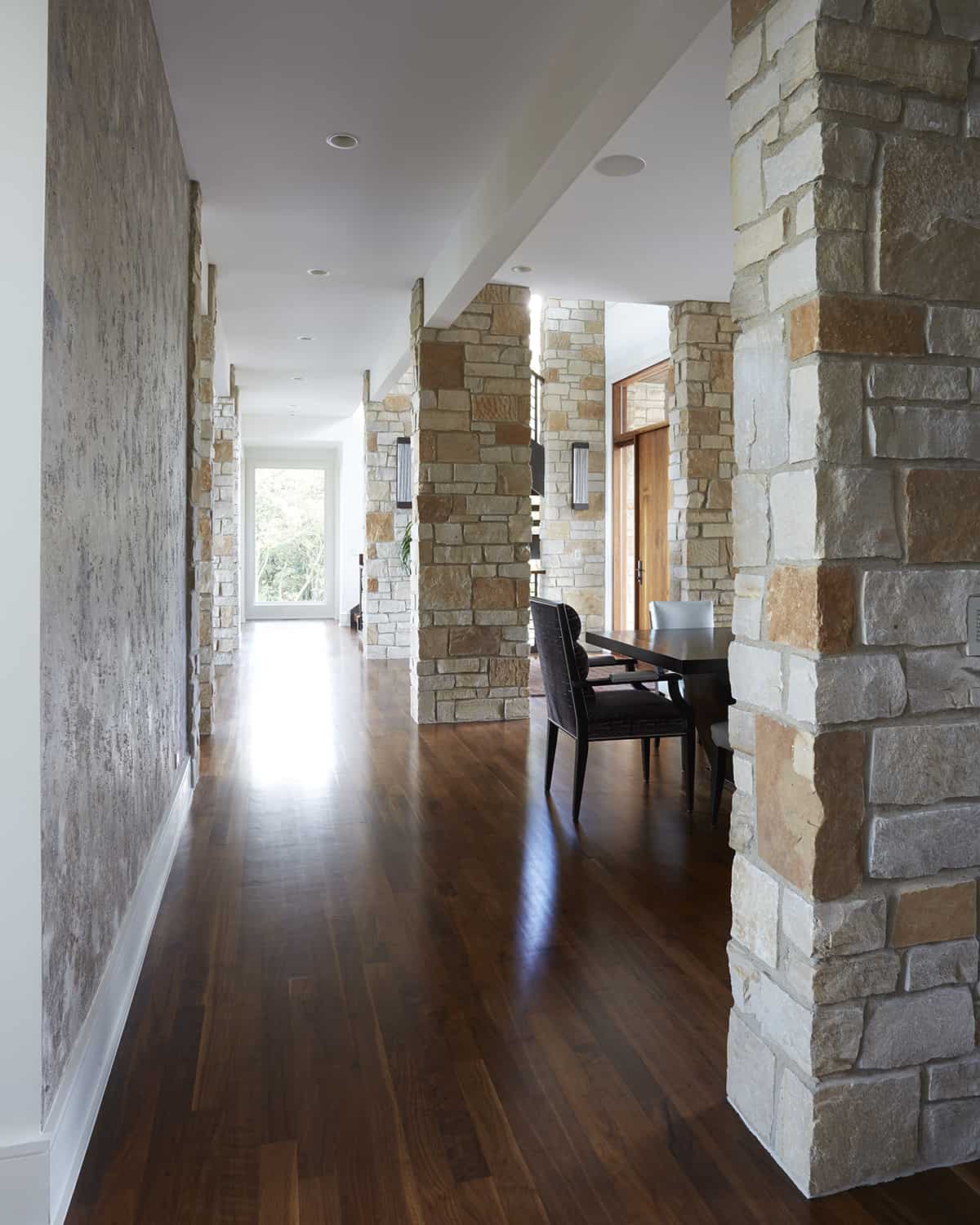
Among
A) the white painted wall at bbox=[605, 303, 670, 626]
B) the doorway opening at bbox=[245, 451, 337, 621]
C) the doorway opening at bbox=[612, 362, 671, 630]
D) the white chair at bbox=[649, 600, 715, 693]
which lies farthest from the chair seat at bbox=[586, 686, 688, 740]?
the doorway opening at bbox=[245, 451, 337, 621]

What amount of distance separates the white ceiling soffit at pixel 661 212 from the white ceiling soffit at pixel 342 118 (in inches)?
20.8

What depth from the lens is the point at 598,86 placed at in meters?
2.84

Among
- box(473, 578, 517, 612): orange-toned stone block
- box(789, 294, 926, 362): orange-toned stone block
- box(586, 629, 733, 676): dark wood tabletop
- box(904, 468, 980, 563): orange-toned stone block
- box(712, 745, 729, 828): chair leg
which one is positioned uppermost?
box(789, 294, 926, 362): orange-toned stone block

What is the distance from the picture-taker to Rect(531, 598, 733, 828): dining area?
371 cm

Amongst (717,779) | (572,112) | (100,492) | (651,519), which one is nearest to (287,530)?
(651,519)

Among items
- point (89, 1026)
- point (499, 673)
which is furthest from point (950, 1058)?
point (499, 673)

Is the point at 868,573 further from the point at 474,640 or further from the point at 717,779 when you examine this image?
the point at 474,640

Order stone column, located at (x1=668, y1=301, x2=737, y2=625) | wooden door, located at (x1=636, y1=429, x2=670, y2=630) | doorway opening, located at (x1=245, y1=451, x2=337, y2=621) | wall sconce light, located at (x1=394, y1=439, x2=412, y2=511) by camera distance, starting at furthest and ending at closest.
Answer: doorway opening, located at (x1=245, y1=451, x2=337, y2=621), wall sconce light, located at (x1=394, y1=439, x2=412, y2=511), wooden door, located at (x1=636, y1=429, x2=670, y2=630), stone column, located at (x1=668, y1=301, x2=737, y2=625)

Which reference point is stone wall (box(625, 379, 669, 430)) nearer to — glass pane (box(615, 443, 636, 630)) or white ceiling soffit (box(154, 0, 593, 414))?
→ glass pane (box(615, 443, 636, 630))

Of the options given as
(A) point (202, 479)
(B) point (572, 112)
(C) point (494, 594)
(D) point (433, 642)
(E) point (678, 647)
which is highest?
(B) point (572, 112)

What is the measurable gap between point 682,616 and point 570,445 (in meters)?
4.71

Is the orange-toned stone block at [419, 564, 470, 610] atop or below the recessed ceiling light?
below

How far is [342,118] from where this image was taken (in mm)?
3502

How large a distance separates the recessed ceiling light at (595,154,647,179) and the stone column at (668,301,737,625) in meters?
2.27
